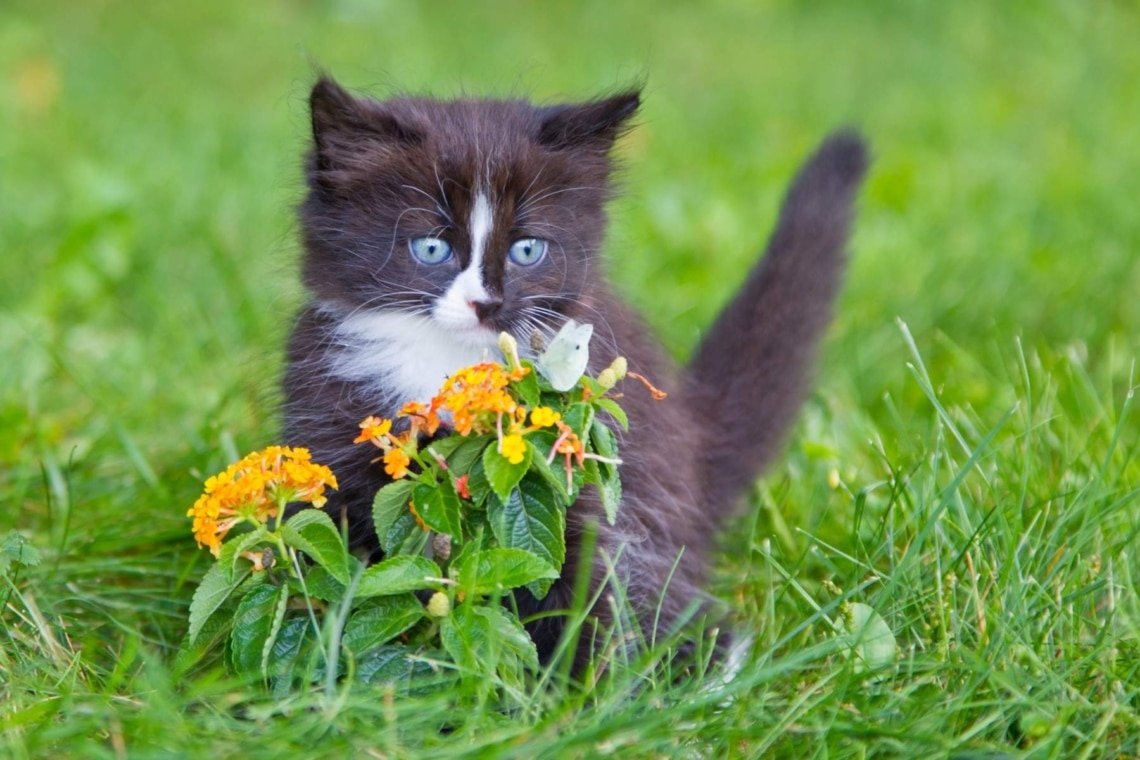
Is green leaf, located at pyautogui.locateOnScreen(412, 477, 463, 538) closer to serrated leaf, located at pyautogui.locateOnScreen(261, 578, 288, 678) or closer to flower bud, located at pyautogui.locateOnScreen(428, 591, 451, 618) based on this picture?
flower bud, located at pyautogui.locateOnScreen(428, 591, 451, 618)

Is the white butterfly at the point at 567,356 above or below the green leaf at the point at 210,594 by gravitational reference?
above

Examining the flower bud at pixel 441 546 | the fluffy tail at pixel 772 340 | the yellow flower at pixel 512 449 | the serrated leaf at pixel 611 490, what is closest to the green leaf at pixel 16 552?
the flower bud at pixel 441 546

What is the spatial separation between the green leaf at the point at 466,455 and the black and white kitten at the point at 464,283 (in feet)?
Answer: 0.73

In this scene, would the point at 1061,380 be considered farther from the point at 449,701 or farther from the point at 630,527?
the point at 449,701

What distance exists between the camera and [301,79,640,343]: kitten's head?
225 centimetres

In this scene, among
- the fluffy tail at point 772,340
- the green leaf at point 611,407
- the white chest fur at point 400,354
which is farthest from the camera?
the fluffy tail at point 772,340

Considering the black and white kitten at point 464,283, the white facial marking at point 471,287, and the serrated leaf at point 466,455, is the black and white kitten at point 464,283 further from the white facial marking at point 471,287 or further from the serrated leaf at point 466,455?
the serrated leaf at point 466,455

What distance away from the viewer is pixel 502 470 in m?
2.05

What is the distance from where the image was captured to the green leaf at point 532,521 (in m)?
2.15

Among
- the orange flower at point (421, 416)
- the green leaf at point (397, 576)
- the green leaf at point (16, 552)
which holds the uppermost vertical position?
the orange flower at point (421, 416)

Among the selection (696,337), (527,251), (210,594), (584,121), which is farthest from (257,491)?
(696,337)

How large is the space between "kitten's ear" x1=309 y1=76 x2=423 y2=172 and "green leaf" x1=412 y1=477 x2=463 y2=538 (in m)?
0.62

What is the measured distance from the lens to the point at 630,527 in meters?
2.54

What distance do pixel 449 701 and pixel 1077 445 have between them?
1.64 metres
